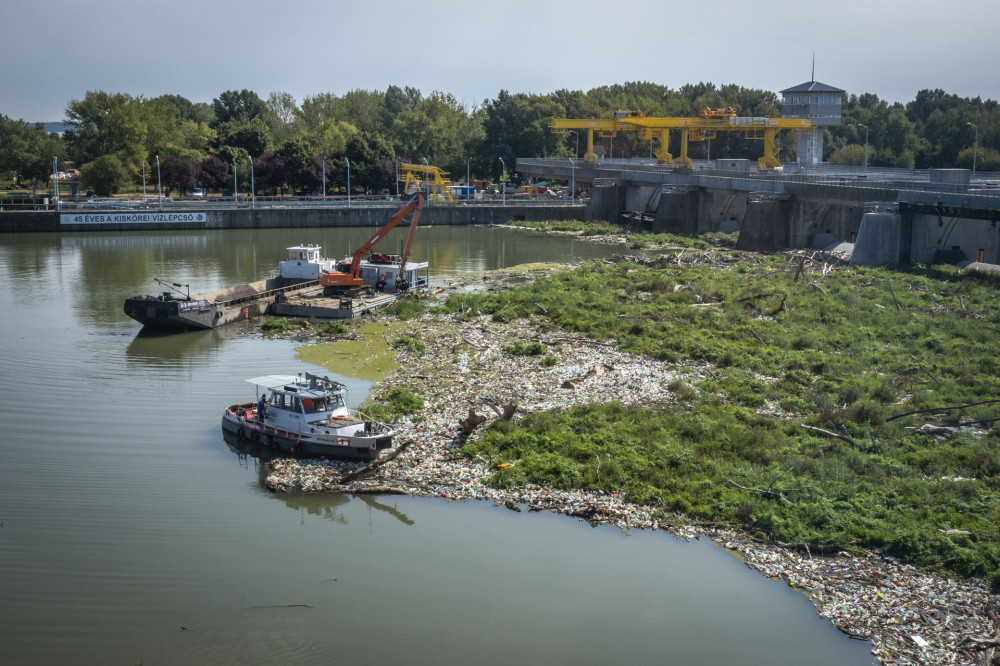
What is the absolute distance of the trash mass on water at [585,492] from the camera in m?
13.6

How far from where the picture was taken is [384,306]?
3800 cm

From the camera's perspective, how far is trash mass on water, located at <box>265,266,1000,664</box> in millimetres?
13648

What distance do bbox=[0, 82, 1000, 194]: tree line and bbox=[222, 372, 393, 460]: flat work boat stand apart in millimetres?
62526

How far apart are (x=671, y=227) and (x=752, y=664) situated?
192ft

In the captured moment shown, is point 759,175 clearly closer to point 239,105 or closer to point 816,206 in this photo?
point 816,206

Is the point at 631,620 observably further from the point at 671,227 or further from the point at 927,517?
the point at 671,227

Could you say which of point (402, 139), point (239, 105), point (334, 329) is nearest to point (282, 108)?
point (239, 105)

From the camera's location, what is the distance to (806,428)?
20.7 meters

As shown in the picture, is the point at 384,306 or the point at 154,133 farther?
the point at 154,133

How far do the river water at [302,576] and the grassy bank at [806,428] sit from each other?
1967mm

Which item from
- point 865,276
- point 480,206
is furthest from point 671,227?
point 865,276

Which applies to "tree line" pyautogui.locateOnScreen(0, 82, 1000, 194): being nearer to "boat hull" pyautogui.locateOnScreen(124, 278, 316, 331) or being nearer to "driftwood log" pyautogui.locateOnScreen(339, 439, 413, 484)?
"boat hull" pyautogui.locateOnScreen(124, 278, 316, 331)

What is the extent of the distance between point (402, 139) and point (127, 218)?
4122 cm

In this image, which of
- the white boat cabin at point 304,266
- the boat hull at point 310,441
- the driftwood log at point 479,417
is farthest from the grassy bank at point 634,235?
the boat hull at point 310,441
